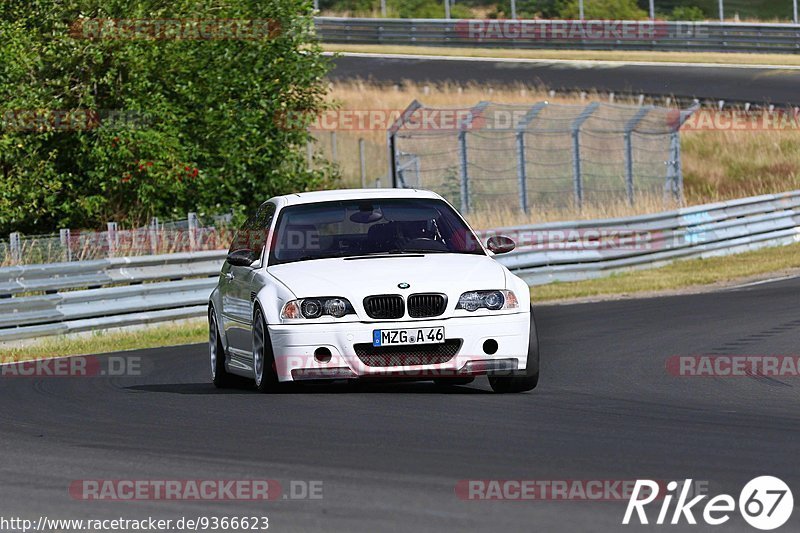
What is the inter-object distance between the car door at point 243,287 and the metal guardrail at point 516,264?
640cm

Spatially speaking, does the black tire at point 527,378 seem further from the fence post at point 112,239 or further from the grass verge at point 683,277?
the grass verge at point 683,277

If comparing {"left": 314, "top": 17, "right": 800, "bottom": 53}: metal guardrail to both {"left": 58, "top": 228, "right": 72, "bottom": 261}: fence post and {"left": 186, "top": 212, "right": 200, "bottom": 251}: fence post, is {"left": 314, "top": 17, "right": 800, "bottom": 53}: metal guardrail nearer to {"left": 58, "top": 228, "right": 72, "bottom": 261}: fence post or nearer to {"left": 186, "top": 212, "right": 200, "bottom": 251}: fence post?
{"left": 186, "top": 212, "right": 200, "bottom": 251}: fence post

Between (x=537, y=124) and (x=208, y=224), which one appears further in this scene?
(x=537, y=124)

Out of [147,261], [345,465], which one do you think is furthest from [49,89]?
[345,465]

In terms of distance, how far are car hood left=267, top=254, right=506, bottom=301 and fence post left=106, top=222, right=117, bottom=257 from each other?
1058 centimetres

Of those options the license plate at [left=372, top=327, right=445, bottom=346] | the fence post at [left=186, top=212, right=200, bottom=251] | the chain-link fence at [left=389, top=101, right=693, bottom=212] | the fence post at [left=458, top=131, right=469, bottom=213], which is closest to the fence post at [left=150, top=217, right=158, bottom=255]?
the fence post at [left=186, top=212, right=200, bottom=251]

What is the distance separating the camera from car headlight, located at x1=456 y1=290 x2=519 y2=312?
10.8 m

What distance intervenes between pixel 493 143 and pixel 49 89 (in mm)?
20708

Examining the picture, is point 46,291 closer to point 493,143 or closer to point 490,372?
point 490,372

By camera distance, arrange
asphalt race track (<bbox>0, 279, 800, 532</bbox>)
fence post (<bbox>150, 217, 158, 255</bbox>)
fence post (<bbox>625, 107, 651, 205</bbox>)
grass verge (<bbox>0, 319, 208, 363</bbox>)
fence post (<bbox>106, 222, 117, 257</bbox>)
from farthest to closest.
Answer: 1. fence post (<bbox>625, 107, 651, 205</bbox>)
2. fence post (<bbox>150, 217, 158, 255</bbox>)
3. fence post (<bbox>106, 222, 117, 257</bbox>)
4. grass verge (<bbox>0, 319, 208, 363</bbox>)
5. asphalt race track (<bbox>0, 279, 800, 532</bbox>)

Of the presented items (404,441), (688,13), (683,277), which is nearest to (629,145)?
(683,277)

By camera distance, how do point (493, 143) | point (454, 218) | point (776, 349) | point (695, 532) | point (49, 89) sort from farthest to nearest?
point (493, 143) < point (49, 89) < point (776, 349) < point (454, 218) < point (695, 532)

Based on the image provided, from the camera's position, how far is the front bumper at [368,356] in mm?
10656

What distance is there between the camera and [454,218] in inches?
479
